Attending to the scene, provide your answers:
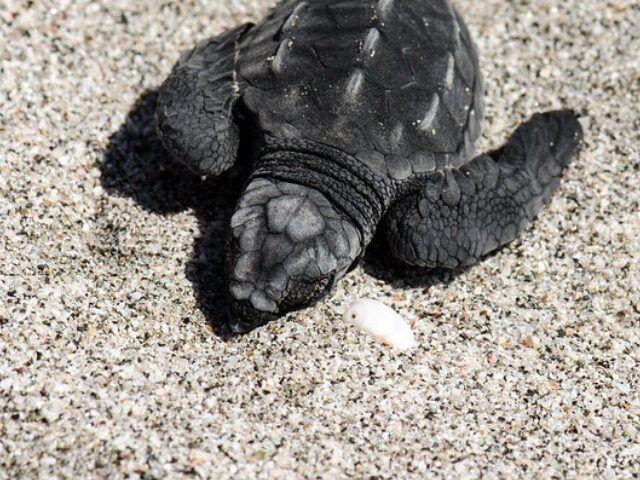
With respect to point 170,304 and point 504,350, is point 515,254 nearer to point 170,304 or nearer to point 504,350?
point 504,350

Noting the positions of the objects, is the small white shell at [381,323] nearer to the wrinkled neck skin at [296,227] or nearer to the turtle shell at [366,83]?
the wrinkled neck skin at [296,227]

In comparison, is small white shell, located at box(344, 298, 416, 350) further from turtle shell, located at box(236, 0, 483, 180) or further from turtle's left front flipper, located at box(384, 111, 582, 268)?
turtle shell, located at box(236, 0, 483, 180)

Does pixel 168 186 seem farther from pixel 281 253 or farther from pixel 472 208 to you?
pixel 472 208

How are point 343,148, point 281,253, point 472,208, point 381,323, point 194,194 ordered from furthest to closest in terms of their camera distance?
point 194,194
point 472,208
point 343,148
point 381,323
point 281,253

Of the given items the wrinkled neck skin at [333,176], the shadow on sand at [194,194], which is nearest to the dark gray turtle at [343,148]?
the wrinkled neck skin at [333,176]

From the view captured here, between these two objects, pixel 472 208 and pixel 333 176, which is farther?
pixel 472 208

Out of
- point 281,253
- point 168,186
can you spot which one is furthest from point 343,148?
point 168,186

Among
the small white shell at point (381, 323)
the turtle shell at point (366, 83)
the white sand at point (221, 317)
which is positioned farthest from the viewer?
the turtle shell at point (366, 83)

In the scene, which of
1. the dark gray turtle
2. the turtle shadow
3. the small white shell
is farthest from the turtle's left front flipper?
the turtle shadow
